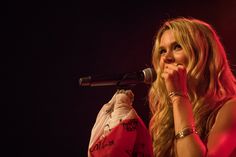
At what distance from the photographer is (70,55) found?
2.56m

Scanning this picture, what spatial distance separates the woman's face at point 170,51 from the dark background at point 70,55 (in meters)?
0.77

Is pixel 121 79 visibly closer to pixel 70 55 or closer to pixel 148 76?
pixel 148 76

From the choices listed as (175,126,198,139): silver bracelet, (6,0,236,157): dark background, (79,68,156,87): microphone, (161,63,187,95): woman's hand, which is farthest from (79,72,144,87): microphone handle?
(6,0,236,157): dark background

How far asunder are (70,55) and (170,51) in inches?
40.7

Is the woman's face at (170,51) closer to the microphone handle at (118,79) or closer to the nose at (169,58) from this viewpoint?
the nose at (169,58)

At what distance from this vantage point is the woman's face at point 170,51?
162cm

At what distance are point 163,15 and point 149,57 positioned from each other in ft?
0.94

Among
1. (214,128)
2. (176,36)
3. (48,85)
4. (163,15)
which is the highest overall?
(163,15)

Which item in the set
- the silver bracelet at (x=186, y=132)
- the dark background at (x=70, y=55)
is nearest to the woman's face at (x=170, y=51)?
the silver bracelet at (x=186, y=132)

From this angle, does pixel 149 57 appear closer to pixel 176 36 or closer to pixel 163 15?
pixel 163 15

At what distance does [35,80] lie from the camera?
2.48 m

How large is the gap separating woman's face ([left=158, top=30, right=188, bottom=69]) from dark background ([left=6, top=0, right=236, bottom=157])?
769 mm

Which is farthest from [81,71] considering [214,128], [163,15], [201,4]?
[214,128]

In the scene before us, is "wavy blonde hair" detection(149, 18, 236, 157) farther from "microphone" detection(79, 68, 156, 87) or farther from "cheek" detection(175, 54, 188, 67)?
"microphone" detection(79, 68, 156, 87)
